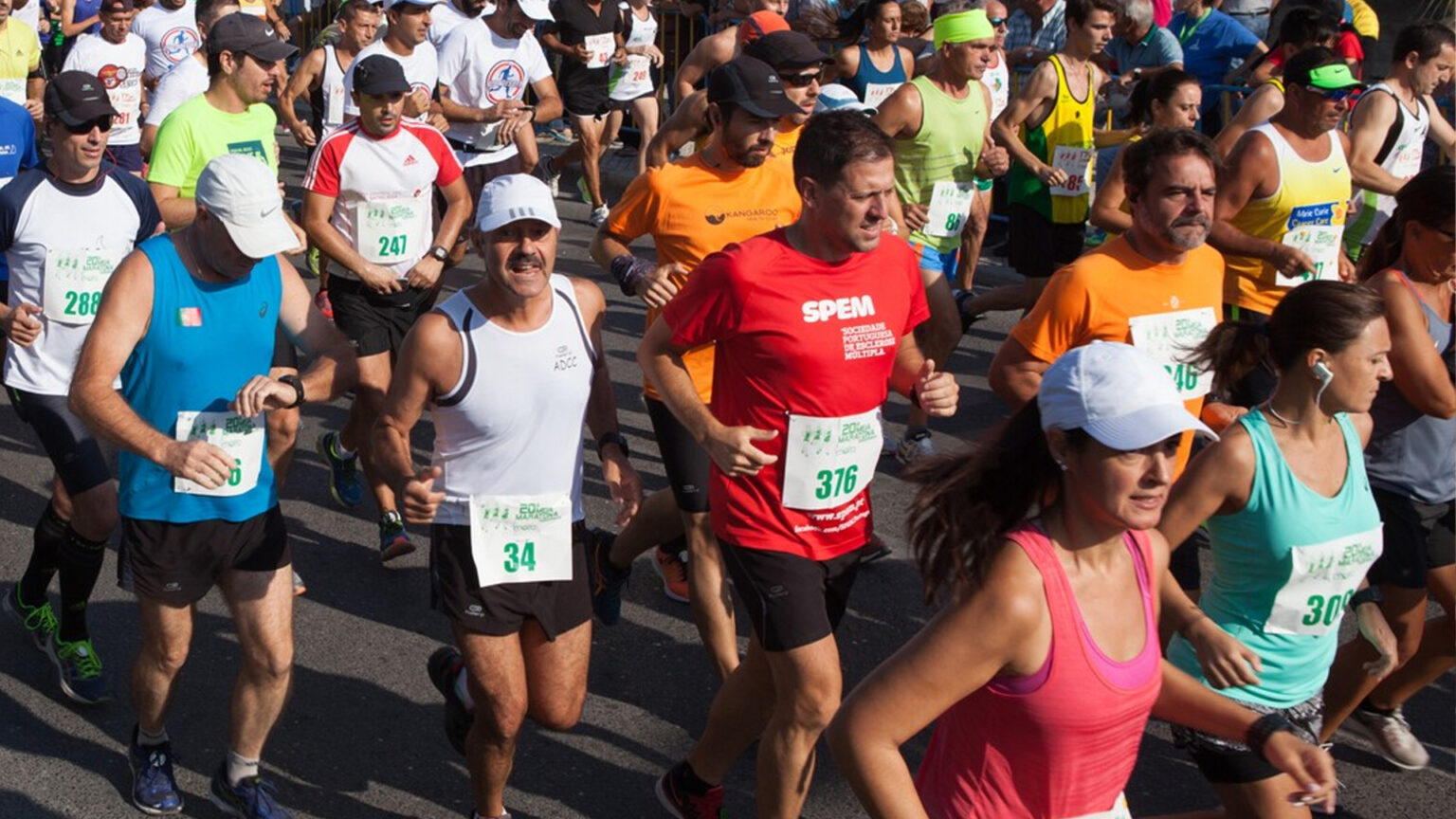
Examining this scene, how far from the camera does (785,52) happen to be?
20.6ft

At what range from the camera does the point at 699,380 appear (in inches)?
209

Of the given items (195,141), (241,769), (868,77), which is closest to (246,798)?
(241,769)

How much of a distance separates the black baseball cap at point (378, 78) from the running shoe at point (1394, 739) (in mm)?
4019

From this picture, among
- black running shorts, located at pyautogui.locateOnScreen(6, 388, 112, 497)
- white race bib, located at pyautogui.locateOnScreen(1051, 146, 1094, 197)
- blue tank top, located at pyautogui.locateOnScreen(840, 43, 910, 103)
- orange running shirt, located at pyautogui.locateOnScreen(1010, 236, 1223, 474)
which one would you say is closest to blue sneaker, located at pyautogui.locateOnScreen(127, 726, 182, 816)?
black running shorts, located at pyautogui.locateOnScreen(6, 388, 112, 497)

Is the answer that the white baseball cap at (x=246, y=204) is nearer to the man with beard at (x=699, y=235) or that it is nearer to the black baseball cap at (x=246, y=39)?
the man with beard at (x=699, y=235)

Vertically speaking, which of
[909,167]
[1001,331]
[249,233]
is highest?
[249,233]

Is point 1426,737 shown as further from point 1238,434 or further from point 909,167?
point 909,167

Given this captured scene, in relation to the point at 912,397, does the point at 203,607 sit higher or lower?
lower

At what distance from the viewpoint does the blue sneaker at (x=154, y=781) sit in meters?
4.73

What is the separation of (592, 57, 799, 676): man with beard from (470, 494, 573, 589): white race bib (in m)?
0.80

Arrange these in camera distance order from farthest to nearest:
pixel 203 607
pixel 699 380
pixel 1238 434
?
pixel 203 607, pixel 699 380, pixel 1238 434

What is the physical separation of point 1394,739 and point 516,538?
8.69ft

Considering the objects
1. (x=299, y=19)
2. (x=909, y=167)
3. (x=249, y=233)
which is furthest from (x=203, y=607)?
(x=299, y=19)

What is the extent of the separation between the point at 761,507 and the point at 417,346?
2.93 ft
